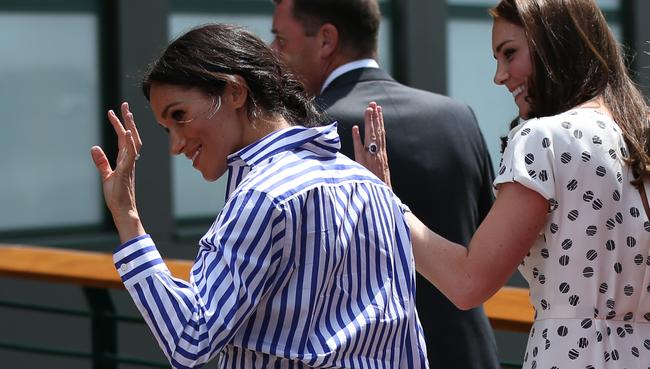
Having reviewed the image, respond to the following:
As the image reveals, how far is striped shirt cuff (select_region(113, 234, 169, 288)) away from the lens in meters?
2.19

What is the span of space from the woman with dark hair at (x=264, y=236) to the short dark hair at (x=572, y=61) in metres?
0.45

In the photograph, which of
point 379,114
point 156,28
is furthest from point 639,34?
point 379,114

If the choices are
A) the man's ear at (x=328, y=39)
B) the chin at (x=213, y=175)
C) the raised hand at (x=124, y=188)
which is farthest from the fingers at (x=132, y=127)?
the man's ear at (x=328, y=39)

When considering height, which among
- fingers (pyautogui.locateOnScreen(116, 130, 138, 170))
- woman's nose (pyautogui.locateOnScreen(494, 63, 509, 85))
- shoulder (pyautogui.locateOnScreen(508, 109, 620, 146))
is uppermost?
woman's nose (pyautogui.locateOnScreen(494, 63, 509, 85))

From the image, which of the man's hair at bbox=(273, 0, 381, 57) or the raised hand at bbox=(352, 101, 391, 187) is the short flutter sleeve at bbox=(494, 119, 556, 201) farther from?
the man's hair at bbox=(273, 0, 381, 57)

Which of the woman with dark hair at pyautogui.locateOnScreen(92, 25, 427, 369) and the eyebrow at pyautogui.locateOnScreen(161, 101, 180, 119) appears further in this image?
the eyebrow at pyautogui.locateOnScreen(161, 101, 180, 119)

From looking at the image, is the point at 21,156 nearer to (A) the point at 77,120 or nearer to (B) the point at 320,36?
(A) the point at 77,120

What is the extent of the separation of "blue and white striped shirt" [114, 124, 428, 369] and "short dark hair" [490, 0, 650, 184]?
0.50 meters

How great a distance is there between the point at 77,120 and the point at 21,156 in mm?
518

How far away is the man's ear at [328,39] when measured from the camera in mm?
3908

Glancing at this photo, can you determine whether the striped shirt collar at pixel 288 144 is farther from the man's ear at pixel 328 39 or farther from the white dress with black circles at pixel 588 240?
the man's ear at pixel 328 39

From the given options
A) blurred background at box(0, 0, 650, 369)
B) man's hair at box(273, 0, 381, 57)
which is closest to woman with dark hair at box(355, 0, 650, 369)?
man's hair at box(273, 0, 381, 57)

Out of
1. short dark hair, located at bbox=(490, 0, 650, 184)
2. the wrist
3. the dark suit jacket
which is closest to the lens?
the wrist

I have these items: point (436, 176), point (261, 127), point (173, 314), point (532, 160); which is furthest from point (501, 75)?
point (173, 314)
